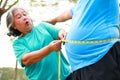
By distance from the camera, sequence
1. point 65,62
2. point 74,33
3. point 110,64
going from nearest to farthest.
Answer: point 110,64
point 74,33
point 65,62

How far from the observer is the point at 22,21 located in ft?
11.0

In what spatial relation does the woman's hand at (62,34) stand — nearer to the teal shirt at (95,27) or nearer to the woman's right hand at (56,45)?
the woman's right hand at (56,45)

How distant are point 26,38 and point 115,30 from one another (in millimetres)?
1196

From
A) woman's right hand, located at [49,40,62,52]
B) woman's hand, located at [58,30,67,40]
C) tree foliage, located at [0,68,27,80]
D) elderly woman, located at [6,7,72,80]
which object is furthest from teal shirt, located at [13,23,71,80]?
tree foliage, located at [0,68,27,80]

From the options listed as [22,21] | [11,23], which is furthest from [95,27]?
[11,23]

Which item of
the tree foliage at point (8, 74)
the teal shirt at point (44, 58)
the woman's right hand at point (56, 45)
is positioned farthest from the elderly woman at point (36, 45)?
the tree foliage at point (8, 74)

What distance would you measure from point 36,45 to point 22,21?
318mm

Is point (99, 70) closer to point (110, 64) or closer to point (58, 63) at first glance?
point (110, 64)

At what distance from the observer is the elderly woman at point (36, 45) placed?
3197mm

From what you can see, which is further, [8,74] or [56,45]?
[8,74]

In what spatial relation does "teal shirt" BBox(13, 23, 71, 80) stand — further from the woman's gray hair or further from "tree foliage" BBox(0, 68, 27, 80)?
"tree foliage" BBox(0, 68, 27, 80)

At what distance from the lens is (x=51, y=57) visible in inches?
128

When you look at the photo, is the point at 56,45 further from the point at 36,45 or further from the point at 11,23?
the point at 11,23

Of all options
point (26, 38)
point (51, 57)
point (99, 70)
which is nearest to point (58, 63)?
point (51, 57)
